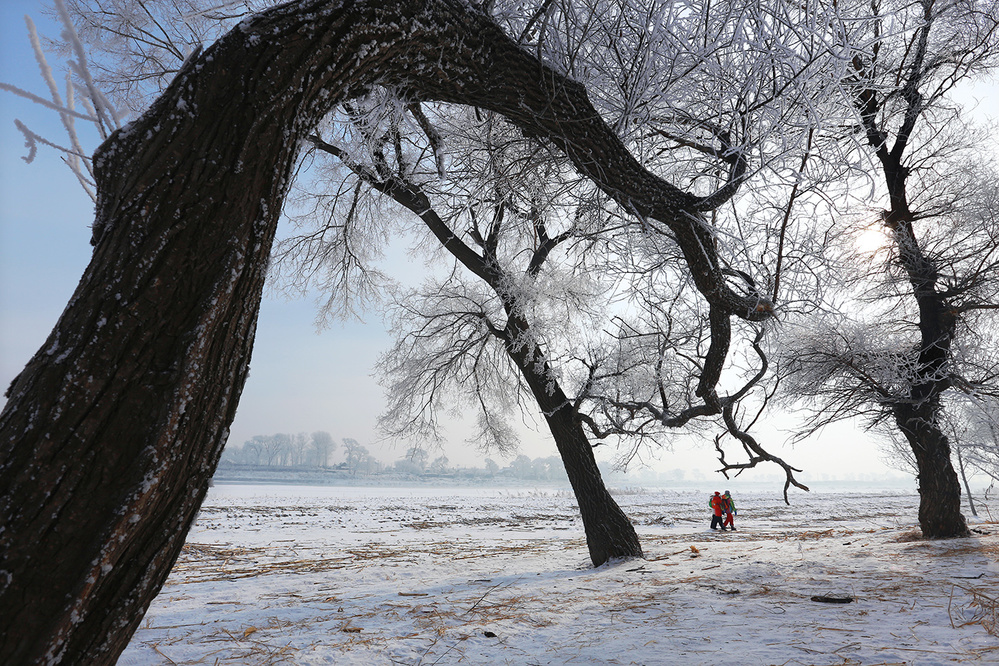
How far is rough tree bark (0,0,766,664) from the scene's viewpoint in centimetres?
127

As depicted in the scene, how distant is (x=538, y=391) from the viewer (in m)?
7.48

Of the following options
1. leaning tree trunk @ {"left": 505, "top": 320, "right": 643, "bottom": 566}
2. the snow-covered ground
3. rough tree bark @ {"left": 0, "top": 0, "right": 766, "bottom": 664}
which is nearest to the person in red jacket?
the snow-covered ground

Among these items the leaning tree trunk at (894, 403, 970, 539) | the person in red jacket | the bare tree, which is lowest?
the person in red jacket

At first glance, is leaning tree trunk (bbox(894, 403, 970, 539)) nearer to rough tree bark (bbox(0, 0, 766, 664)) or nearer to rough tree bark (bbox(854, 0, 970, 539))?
rough tree bark (bbox(854, 0, 970, 539))

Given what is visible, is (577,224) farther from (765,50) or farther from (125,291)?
(125,291)

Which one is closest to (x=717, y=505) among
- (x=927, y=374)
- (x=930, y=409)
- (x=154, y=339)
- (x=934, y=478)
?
(x=934, y=478)

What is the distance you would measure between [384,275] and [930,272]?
28.9 feet

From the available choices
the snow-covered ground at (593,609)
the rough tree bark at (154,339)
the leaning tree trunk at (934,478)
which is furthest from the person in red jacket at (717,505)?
the rough tree bark at (154,339)

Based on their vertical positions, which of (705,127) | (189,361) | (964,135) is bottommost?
(189,361)

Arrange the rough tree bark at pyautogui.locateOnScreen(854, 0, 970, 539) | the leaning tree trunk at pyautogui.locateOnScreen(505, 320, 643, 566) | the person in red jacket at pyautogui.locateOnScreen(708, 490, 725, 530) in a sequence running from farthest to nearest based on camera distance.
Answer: the person in red jacket at pyautogui.locateOnScreen(708, 490, 725, 530)
the rough tree bark at pyautogui.locateOnScreen(854, 0, 970, 539)
the leaning tree trunk at pyautogui.locateOnScreen(505, 320, 643, 566)

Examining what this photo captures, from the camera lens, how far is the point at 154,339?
1453mm

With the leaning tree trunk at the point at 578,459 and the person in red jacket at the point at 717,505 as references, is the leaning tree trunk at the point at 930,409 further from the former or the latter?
the person in red jacket at the point at 717,505

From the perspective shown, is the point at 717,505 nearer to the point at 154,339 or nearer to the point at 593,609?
the point at 593,609

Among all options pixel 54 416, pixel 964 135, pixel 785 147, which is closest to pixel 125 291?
pixel 54 416
